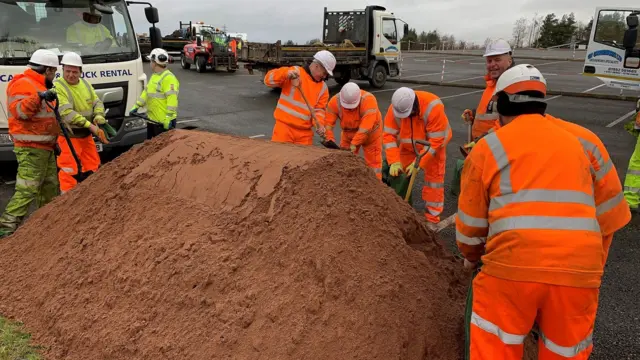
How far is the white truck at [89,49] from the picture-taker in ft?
19.4

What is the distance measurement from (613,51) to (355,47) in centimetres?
875

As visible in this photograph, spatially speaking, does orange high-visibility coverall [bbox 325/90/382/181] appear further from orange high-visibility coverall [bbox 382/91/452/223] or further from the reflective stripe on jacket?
the reflective stripe on jacket

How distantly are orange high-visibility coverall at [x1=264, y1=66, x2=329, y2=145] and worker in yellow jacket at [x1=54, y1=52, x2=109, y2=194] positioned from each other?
209 centimetres

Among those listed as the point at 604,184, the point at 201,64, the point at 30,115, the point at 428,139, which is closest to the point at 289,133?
the point at 428,139

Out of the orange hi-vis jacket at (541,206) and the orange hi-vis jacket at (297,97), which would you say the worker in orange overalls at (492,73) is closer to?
the orange hi-vis jacket at (297,97)

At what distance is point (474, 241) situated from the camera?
7.61ft

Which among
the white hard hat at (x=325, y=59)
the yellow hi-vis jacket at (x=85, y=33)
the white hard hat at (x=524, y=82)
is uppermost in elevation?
the yellow hi-vis jacket at (x=85, y=33)

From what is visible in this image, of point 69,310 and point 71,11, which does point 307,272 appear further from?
point 71,11

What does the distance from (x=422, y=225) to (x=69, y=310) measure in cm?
252

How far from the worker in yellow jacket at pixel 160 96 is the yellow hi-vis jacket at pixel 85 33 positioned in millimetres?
939

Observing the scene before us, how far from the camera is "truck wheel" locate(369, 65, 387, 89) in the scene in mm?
17219

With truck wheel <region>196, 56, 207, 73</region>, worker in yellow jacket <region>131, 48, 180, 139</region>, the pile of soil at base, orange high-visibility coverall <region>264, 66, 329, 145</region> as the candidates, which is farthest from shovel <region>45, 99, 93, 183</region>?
truck wheel <region>196, 56, 207, 73</region>

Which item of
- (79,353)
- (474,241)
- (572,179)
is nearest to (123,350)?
(79,353)

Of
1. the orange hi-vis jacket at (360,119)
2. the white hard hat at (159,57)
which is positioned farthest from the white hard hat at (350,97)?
the white hard hat at (159,57)
